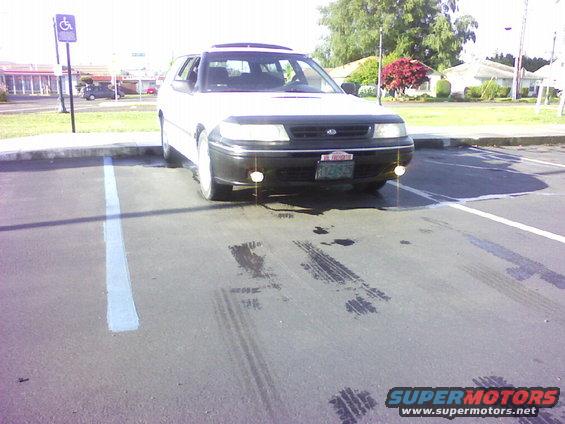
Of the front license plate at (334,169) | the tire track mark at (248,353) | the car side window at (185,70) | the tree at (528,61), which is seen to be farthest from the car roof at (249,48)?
the tree at (528,61)

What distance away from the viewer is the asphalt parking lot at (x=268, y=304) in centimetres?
234

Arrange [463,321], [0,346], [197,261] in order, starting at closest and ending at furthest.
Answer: [0,346], [463,321], [197,261]

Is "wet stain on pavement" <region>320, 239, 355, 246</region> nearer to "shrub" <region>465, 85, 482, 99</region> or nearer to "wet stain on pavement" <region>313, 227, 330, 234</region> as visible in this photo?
"wet stain on pavement" <region>313, 227, 330, 234</region>

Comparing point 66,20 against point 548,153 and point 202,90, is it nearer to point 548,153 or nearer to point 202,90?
point 202,90

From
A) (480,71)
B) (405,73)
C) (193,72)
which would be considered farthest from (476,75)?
(193,72)

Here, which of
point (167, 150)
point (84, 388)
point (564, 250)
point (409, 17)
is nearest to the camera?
point (84, 388)

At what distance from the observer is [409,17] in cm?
5725

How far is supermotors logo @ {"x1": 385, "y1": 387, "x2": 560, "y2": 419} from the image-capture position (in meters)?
2.25

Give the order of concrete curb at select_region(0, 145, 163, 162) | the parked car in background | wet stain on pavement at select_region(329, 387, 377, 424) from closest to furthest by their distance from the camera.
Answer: wet stain on pavement at select_region(329, 387, 377, 424) → concrete curb at select_region(0, 145, 163, 162) → the parked car in background

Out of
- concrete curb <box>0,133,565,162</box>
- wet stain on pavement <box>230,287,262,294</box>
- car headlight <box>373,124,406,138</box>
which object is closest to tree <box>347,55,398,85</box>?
concrete curb <box>0,133,565,162</box>

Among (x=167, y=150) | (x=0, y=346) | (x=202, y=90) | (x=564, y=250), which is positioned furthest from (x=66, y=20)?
(x=564, y=250)

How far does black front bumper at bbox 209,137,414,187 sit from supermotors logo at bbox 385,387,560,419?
109 inches

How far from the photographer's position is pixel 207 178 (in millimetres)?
5590

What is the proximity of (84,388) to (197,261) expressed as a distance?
168 cm
